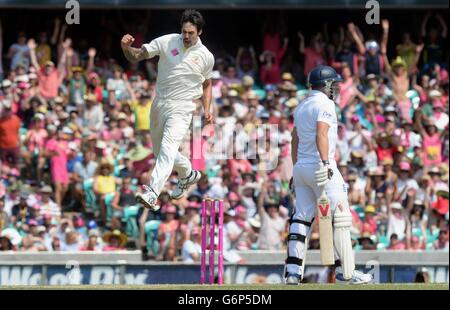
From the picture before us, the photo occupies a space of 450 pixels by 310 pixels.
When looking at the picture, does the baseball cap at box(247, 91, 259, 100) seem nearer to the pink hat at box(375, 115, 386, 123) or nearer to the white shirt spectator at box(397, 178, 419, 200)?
the pink hat at box(375, 115, 386, 123)

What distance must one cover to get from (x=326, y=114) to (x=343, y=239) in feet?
4.36

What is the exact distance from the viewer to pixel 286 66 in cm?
2833

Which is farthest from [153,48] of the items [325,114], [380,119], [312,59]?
[312,59]

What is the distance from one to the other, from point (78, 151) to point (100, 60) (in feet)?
11.6

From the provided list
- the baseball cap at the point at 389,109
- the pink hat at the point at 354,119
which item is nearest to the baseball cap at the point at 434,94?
the baseball cap at the point at 389,109

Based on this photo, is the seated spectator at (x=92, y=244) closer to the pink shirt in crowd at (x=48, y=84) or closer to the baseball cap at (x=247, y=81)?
the pink shirt in crowd at (x=48, y=84)

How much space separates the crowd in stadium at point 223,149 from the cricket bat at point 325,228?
6.40 m

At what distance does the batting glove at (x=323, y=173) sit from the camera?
50.6 ft

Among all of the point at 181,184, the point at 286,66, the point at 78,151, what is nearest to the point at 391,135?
the point at 286,66

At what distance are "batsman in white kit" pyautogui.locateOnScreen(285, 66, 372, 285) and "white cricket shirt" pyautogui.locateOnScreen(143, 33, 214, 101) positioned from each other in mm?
1362

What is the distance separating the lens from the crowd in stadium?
76.2 feet

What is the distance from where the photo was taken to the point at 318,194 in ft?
51.5
